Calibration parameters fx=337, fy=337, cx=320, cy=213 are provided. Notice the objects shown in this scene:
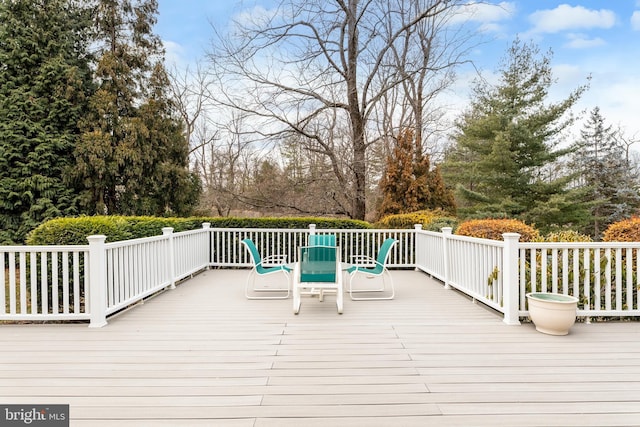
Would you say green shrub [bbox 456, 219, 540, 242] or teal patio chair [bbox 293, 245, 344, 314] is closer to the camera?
teal patio chair [bbox 293, 245, 344, 314]

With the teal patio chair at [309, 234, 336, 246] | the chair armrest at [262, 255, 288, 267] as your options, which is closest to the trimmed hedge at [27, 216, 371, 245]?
the chair armrest at [262, 255, 288, 267]

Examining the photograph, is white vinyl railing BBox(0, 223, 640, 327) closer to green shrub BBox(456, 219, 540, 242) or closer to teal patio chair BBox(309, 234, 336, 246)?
green shrub BBox(456, 219, 540, 242)

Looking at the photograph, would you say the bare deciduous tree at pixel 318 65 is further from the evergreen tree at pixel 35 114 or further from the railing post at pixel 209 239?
the evergreen tree at pixel 35 114

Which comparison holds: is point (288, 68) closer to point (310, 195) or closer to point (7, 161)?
point (310, 195)

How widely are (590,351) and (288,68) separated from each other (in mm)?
10886

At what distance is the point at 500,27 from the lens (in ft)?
36.2

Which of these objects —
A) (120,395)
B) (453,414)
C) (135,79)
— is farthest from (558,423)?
(135,79)

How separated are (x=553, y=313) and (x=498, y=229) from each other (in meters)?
2.04

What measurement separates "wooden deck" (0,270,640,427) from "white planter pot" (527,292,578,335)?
0.41 feet

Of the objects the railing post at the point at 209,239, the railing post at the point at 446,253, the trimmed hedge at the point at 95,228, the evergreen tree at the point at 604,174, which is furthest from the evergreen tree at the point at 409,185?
the evergreen tree at the point at 604,174

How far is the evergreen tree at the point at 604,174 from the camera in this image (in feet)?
46.5

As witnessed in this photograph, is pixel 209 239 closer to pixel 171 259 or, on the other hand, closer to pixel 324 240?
pixel 171 259

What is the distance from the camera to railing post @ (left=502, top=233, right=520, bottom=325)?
3.61m

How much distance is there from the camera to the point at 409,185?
10781 millimetres
